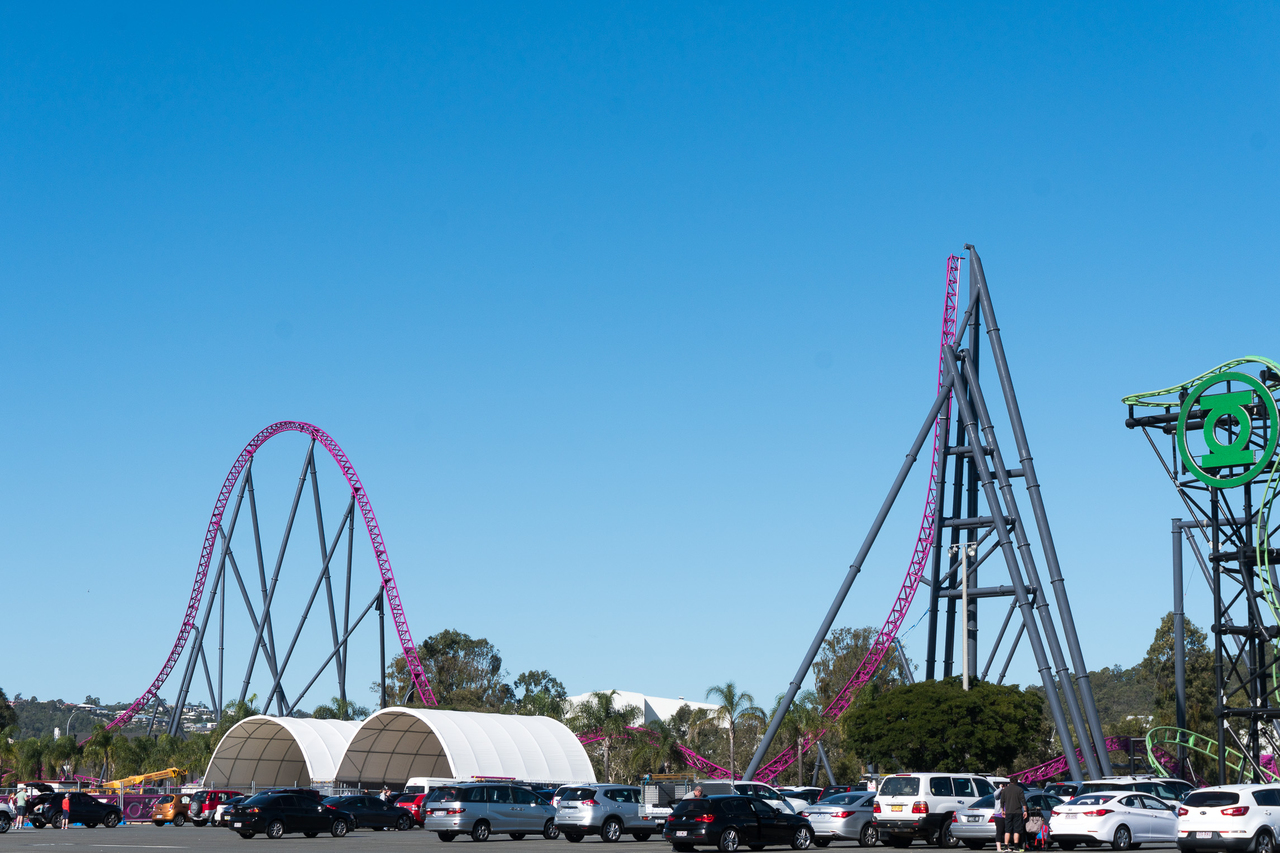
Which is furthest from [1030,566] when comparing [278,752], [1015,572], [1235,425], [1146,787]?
[278,752]

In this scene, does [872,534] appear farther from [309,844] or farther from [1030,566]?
[309,844]

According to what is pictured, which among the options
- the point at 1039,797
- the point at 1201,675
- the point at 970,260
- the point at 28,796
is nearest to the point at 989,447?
the point at 970,260

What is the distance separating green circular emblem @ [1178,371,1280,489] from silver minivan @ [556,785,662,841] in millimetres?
19324

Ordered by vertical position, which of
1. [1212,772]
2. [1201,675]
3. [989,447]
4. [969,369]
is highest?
[969,369]

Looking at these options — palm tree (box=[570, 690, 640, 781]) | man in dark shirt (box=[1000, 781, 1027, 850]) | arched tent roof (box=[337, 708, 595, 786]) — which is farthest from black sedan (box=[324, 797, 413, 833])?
palm tree (box=[570, 690, 640, 781])

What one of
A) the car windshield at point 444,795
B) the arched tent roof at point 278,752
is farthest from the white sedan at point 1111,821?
the arched tent roof at point 278,752

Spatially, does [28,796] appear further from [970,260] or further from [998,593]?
[970,260]

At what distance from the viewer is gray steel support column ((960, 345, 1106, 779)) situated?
38.9 metres

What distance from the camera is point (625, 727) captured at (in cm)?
7444

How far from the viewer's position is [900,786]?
89.2 feet

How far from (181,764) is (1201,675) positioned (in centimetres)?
5977

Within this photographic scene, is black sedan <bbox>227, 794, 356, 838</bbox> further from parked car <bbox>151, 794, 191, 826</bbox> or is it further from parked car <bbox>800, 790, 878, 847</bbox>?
parked car <bbox>800, 790, 878, 847</bbox>

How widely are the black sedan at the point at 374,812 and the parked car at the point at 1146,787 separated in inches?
833

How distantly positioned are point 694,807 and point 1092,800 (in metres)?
7.80
